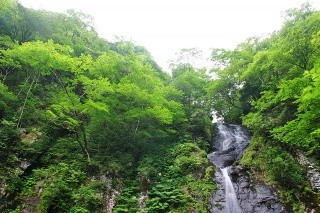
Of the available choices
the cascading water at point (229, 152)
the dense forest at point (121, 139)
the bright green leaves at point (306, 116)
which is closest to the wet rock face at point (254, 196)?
the cascading water at point (229, 152)

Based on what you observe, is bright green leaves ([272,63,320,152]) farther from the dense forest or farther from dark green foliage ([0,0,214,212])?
dark green foliage ([0,0,214,212])

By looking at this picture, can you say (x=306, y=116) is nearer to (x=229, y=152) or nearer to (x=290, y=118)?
(x=290, y=118)

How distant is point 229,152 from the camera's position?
1831cm

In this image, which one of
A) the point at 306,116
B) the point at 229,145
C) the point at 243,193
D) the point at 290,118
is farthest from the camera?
the point at 229,145

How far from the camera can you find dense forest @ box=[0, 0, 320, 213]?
10.5 m

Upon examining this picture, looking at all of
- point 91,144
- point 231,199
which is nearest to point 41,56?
point 91,144

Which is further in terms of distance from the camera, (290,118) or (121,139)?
(121,139)

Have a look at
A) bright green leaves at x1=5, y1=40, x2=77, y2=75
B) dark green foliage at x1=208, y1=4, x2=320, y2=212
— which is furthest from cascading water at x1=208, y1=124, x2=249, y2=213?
bright green leaves at x1=5, y1=40, x2=77, y2=75

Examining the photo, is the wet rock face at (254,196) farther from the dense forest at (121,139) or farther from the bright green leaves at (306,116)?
the bright green leaves at (306,116)

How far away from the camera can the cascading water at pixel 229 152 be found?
12051 mm

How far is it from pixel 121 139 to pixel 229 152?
844 cm

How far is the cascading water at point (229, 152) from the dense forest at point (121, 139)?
108 cm

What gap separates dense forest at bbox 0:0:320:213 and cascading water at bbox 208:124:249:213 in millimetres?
1077

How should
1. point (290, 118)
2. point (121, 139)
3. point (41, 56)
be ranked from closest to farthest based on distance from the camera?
point (41, 56) < point (290, 118) < point (121, 139)
